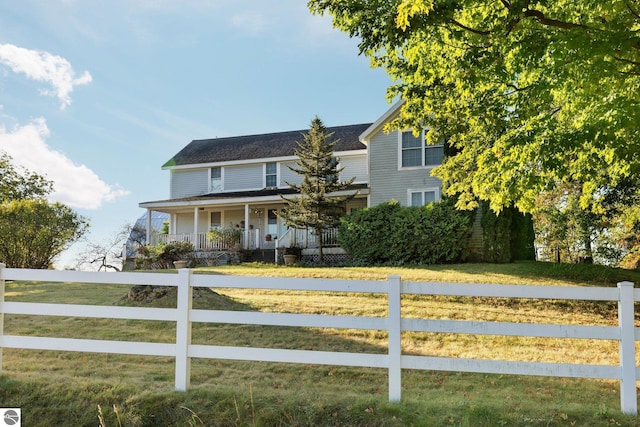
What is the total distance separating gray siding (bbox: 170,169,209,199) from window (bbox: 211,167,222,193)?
13.0 inches

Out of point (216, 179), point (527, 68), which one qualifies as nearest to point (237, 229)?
point (216, 179)

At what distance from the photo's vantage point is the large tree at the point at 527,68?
7.04 meters

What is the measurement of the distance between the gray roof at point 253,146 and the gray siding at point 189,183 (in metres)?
0.62

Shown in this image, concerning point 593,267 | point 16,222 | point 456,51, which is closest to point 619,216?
point 593,267

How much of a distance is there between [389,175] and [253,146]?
9.36 m

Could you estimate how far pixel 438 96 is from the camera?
435 inches

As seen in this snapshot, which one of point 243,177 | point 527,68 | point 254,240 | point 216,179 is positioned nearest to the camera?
point 527,68

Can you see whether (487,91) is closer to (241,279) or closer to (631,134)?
(631,134)

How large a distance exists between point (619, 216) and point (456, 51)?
1774 cm

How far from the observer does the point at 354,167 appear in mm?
24359

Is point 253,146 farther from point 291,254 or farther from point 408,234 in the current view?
point 408,234

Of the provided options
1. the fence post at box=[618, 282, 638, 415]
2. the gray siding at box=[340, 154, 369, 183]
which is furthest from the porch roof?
the fence post at box=[618, 282, 638, 415]

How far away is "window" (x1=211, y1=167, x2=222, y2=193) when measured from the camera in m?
26.9

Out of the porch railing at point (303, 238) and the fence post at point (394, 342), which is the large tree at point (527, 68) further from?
the porch railing at point (303, 238)
